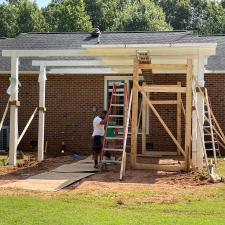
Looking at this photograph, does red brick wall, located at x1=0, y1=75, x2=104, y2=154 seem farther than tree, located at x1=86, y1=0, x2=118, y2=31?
No

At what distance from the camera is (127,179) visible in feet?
38.7

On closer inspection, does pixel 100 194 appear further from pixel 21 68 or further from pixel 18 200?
pixel 21 68

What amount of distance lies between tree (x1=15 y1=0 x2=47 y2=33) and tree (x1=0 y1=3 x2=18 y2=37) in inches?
21.6

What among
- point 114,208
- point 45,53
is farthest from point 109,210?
point 45,53

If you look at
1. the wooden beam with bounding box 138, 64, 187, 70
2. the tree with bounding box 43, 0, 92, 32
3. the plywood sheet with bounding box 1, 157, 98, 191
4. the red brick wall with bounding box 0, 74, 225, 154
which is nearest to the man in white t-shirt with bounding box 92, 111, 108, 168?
the plywood sheet with bounding box 1, 157, 98, 191

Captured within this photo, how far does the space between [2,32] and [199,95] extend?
4482 centimetres

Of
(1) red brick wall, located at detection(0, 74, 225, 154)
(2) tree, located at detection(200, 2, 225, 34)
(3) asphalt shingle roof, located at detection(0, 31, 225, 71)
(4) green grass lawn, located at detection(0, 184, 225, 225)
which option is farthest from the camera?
(2) tree, located at detection(200, 2, 225, 34)

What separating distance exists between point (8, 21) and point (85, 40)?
35513mm

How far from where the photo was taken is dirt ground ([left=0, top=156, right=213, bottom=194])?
10.6 metres

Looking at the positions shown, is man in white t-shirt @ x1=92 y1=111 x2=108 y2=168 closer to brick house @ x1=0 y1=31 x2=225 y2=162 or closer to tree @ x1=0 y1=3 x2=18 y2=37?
brick house @ x1=0 y1=31 x2=225 y2=162

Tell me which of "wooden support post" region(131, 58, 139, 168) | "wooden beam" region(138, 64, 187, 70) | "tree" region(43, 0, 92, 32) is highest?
"tree" region(43, 0, 92, 32)

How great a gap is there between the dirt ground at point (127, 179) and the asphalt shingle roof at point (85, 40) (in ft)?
27.5

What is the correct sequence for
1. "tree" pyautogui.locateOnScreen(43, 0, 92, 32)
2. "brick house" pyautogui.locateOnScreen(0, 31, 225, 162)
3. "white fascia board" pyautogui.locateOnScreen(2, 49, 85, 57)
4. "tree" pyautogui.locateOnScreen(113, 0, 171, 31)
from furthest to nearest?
"tree" pyautogui.locateOnScreen(113, 0, 171, 31), "tree" pyautogui.locateOnScreen(43, 0, 92, 32), "brick house" pyautogui.locateOnScreen(0, 31, 225, 162), "white fascia board" pyautogui.locateOnScreen(2, 49, 85, 57)

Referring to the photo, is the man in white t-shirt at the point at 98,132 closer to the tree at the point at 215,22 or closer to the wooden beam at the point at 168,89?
the wooden beam at the point at 168,89
